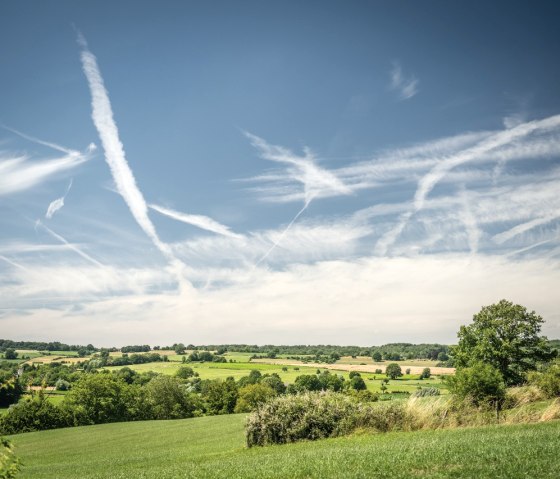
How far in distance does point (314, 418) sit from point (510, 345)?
30.3m

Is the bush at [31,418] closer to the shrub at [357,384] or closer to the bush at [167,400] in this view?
the bush at [167,400]

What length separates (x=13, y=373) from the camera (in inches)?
354

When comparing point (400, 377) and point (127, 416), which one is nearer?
point (127, 416)

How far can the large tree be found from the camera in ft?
163

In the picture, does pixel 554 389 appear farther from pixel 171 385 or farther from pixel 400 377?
pixel 400 377

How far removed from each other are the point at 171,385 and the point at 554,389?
3234 inches

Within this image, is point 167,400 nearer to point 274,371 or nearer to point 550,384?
point 274,371

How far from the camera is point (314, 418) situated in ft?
99.5

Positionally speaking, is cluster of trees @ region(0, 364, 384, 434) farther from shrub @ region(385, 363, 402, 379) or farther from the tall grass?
the tall grass

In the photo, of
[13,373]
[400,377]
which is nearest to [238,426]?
[13,373]

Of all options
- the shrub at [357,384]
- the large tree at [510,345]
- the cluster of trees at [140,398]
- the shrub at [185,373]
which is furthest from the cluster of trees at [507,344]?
the shrub at [185,373]

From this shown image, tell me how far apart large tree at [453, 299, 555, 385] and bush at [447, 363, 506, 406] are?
2021 centimetres

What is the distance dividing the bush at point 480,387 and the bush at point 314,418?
14.1 feet

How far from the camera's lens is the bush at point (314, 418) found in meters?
29.6
